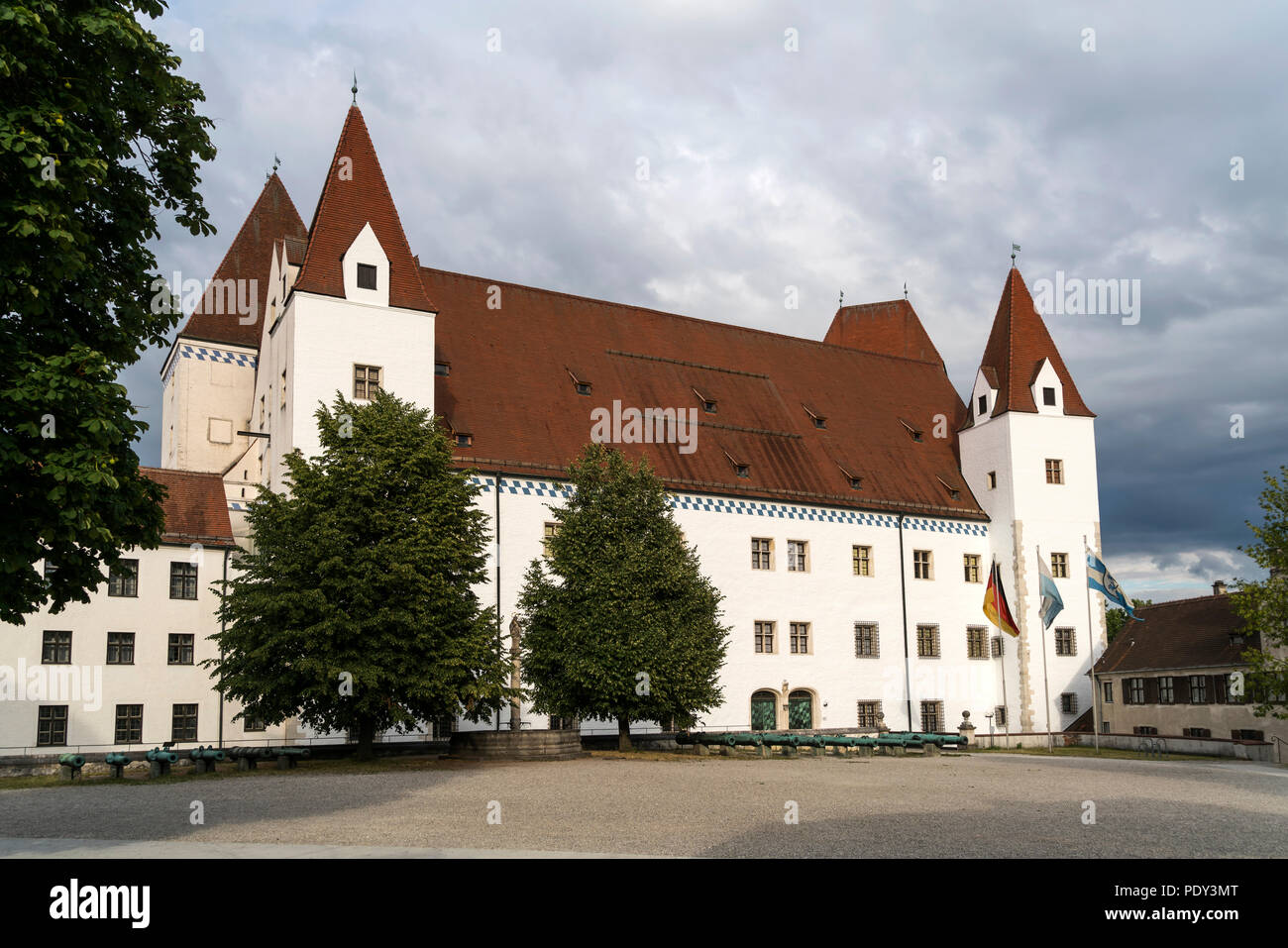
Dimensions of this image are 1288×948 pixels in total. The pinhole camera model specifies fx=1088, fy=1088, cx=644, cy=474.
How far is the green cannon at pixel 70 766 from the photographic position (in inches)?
831

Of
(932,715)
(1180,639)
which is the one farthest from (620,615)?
(1180,639)

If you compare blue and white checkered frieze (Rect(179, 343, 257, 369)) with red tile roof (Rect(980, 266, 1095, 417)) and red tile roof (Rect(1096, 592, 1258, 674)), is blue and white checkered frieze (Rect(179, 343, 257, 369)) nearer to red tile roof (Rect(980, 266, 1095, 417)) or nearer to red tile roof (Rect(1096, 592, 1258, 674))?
red tile roof (Rect(980, 266, 1095, 417))


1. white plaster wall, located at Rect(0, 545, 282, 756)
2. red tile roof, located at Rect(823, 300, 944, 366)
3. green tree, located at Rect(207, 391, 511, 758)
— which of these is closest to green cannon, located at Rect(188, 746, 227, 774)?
green tree, located at Rect(207, 391, 511, 758)

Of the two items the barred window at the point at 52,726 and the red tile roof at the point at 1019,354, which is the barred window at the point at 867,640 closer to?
the red tile roof at the point at 1019,354

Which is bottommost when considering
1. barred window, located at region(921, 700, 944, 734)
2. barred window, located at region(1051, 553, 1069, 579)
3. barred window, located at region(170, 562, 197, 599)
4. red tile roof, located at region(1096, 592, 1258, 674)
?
barred window, located at region(921, 700, 944, 734)

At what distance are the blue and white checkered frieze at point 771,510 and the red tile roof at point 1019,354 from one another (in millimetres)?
4818

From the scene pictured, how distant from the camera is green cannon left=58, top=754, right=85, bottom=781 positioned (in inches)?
831

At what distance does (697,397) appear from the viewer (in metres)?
38.9

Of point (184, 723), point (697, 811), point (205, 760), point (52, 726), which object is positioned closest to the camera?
point (697, 811)

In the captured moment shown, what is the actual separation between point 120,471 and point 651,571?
17414 mm

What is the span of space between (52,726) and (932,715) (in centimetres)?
2779

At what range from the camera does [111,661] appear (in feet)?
98.1

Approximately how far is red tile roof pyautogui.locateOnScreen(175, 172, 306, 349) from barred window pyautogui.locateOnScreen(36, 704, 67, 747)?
1385 cm

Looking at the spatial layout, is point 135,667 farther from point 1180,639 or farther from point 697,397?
point 1180,639
